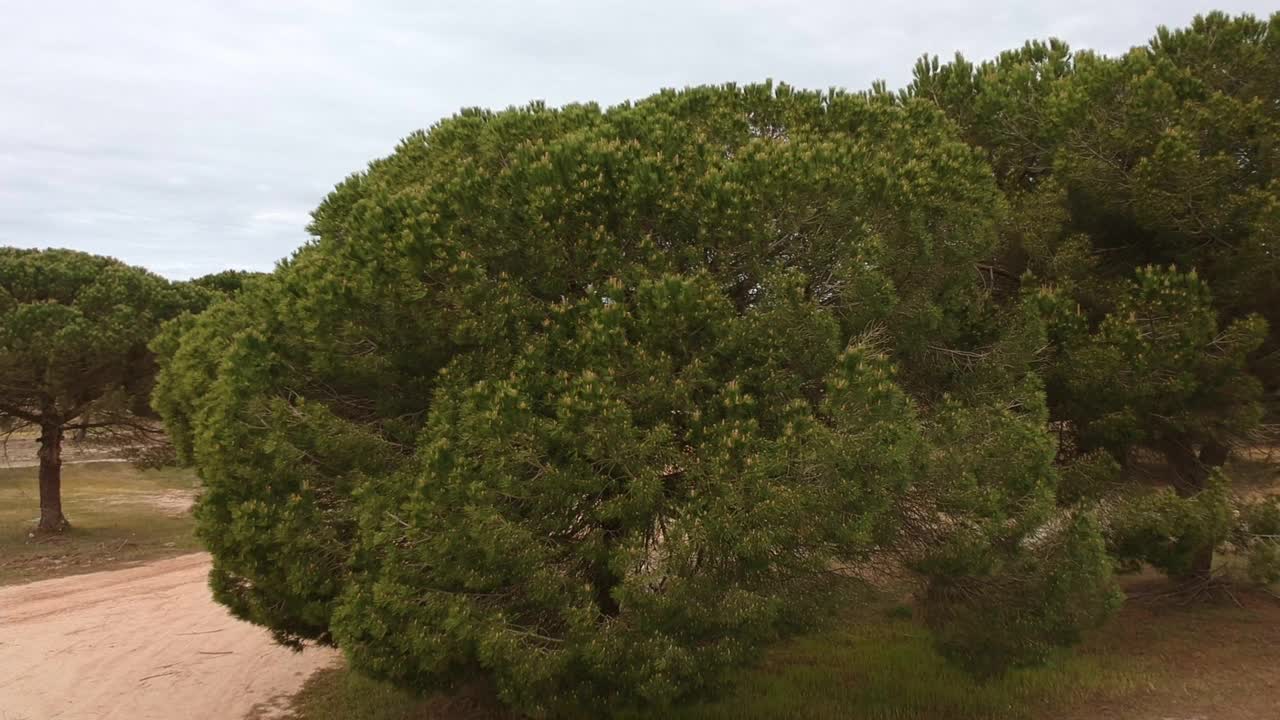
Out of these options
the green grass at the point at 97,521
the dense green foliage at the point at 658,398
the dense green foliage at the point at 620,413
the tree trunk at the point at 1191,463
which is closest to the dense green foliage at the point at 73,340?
the green grass at the point at 97,521

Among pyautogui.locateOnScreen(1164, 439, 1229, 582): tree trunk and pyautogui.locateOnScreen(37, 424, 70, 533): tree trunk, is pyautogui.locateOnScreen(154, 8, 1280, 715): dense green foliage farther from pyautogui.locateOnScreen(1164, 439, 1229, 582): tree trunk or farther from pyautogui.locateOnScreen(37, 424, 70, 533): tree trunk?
pyautogui.locateOnScreen(37, 424, 70, 533): tree trunk

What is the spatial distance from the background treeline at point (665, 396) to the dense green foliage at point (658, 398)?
0.03 metres

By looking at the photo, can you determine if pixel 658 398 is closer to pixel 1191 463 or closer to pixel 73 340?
pixel 1191 463

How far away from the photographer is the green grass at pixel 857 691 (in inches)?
394

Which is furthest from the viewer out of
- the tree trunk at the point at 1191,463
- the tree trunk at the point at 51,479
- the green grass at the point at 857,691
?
the tree trunk at the point at 51,479

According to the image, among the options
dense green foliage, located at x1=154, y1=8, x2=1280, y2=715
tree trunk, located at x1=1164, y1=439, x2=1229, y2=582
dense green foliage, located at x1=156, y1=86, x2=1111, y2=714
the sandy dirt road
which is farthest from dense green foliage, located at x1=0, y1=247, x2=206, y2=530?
tree trunk, located at x1=1164, y1=439, x2=1229, y2=582

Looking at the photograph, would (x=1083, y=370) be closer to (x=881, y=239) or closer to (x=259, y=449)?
(x=881, y=239)

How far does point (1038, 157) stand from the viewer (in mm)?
12578

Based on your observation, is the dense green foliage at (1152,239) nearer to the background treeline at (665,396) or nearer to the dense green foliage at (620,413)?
the background treeline at (665,396)

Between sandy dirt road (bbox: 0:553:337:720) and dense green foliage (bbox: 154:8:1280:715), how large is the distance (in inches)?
139

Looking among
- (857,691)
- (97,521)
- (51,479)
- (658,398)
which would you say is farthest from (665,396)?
(97,521)

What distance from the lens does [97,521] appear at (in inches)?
1034

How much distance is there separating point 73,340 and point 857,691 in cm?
1867

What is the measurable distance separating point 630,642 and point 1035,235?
26.1 feet
